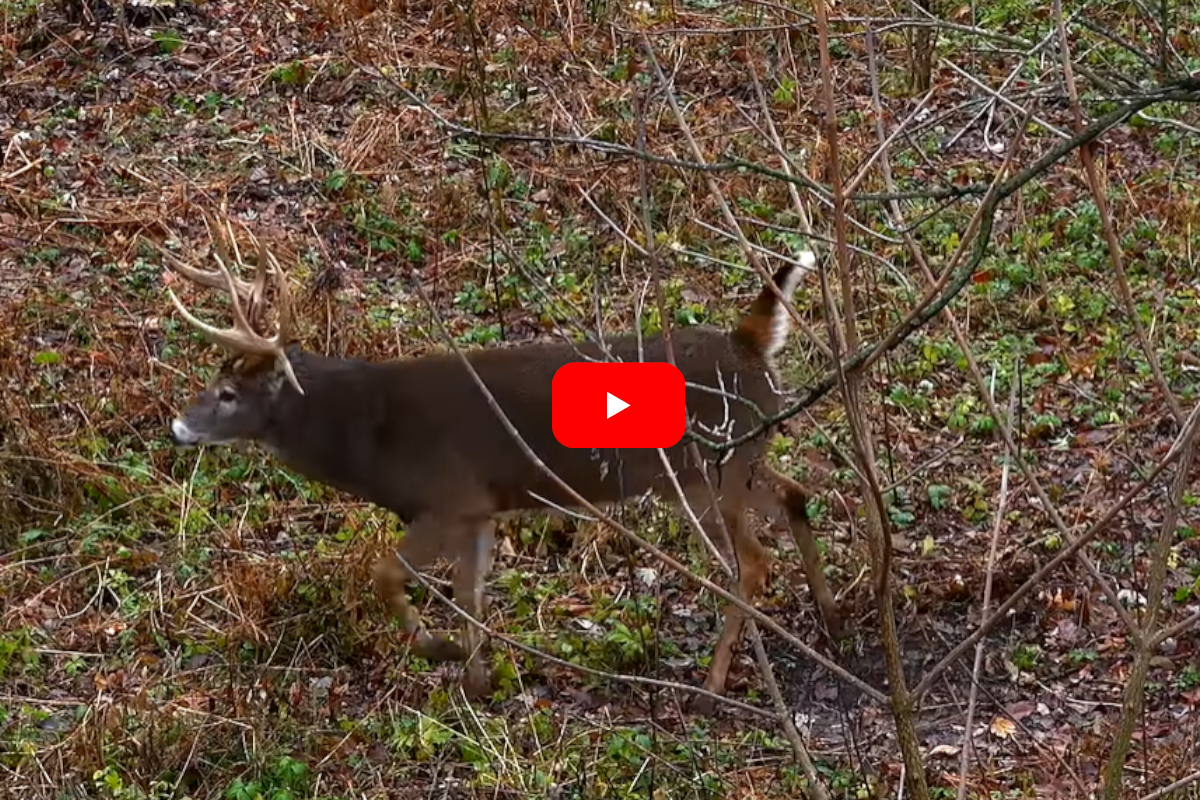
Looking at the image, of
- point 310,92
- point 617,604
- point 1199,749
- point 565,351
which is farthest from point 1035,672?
point 310,92

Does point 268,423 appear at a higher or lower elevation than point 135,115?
higher

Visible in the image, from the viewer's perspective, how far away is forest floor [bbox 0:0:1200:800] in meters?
4.94

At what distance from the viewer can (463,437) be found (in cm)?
575

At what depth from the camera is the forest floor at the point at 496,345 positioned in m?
4.94

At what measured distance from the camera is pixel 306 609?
5.77 metres

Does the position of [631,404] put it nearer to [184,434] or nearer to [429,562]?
[429,562]

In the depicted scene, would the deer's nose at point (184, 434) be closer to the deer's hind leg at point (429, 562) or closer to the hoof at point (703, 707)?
the deer's hind leg at point (429, 562)

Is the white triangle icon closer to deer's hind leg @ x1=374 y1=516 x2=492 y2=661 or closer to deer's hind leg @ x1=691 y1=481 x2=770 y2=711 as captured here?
deer's hind leg @ x1=691 y1=481 x2=770 y2=711

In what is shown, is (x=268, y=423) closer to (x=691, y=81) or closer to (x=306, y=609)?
(x=306, y=609)

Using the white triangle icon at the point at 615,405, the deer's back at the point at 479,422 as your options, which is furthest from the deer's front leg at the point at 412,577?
the white triangle icon at the point at 615,405

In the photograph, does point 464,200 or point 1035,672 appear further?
point 464,200

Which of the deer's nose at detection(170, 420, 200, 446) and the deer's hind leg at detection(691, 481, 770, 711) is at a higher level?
the deer's hind leg at detection(691, 481, 770, 711)

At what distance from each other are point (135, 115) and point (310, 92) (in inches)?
44.2

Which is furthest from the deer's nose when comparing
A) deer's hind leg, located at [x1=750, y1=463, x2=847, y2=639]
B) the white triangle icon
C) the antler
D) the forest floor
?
the white triangle icon
